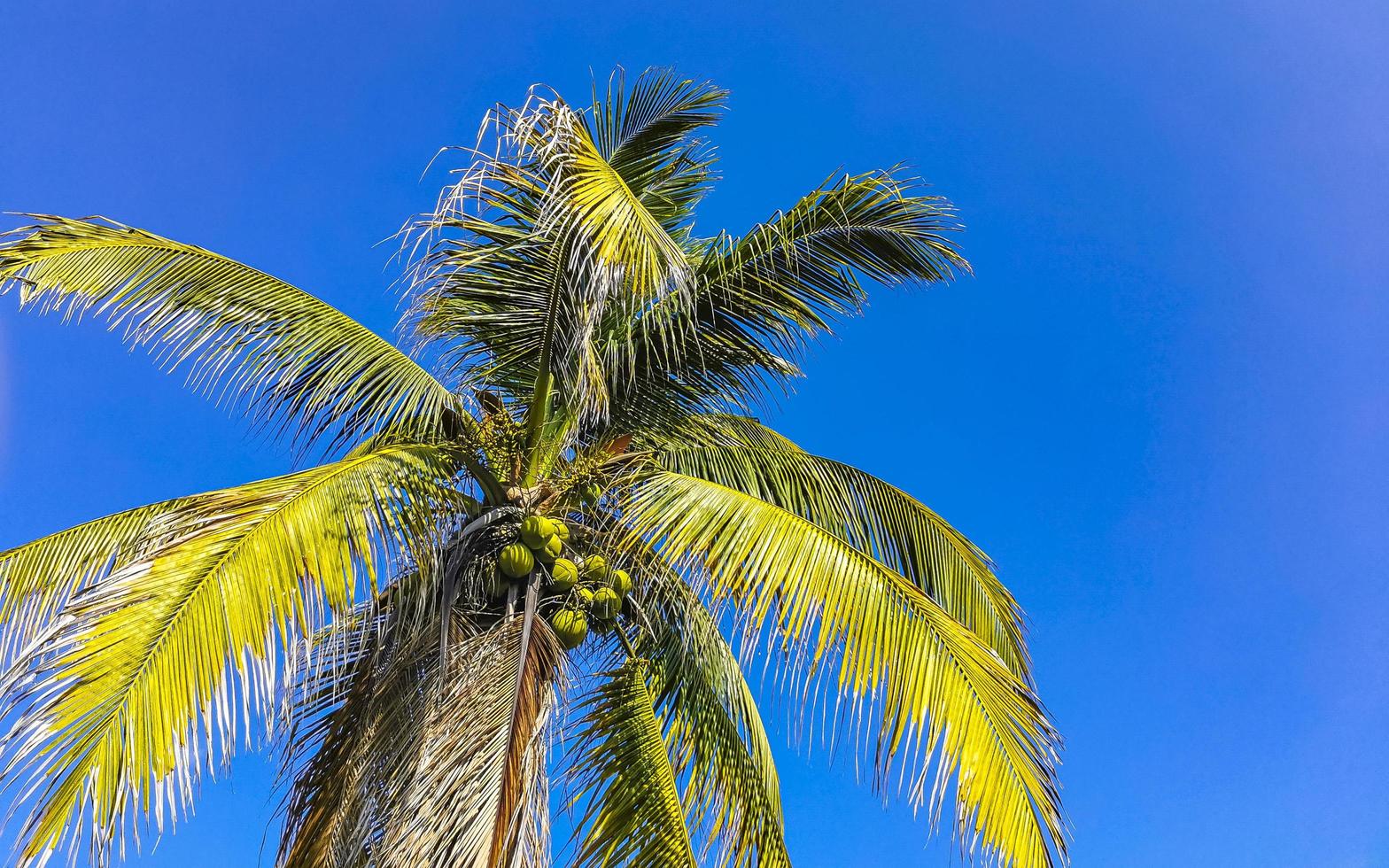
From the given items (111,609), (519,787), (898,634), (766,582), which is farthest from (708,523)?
(111,609)

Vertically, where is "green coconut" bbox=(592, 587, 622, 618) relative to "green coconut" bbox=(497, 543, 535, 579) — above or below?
above

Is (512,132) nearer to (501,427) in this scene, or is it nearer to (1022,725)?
(501,427)

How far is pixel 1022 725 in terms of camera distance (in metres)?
5.51

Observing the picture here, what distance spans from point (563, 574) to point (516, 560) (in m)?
0.27

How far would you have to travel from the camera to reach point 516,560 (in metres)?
6.30

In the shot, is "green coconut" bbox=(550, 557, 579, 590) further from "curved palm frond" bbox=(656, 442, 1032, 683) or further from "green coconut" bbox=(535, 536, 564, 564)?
"curved palm frond" bbox=(656, 442, 1032, 683)

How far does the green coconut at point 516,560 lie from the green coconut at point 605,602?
1.48ft

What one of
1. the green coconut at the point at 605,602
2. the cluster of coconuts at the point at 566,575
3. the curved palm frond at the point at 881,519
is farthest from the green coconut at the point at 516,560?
the curved palm frond at the point at 881,519

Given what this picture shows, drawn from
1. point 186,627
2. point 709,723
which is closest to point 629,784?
point 709,723

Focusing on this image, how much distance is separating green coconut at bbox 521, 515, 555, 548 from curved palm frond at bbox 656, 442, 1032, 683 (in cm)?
160

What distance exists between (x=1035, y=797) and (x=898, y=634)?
37.7 inches

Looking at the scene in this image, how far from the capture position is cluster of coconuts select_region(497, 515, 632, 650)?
6.32m

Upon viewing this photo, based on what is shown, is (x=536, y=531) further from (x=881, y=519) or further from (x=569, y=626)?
(x=881, y=519)

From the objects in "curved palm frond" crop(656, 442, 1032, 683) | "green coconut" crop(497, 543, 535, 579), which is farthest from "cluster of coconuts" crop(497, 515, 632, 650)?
"curved palm frond" crop(656, 442, 1032, 683)
